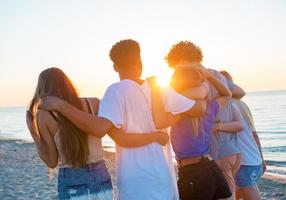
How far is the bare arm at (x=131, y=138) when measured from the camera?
338 cm

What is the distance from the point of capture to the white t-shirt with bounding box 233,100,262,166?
16.9 feet

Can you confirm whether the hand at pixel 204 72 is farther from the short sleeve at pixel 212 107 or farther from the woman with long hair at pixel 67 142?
the woman with long hair at pixel 67 142

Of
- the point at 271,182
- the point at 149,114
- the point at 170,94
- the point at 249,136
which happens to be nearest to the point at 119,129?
the point at 149,114

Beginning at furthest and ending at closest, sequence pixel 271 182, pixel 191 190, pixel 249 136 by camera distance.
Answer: pixel 271 182 → pixel 249 136 → pixel 191 190

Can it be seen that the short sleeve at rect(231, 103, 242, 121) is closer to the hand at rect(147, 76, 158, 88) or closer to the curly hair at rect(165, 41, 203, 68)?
the curly hair at rect(165, 41, 203, 68)

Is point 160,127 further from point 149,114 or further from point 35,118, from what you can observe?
point 35,118

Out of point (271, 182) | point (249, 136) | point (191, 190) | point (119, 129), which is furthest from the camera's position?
point (271, 182)

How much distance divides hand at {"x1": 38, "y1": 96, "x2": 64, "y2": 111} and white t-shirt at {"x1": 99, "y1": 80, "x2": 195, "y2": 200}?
0.31 metres

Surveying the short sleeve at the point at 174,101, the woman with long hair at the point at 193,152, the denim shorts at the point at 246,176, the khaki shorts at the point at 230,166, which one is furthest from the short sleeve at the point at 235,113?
the short sleeve at the point at 174,101

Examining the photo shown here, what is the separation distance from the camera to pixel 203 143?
3912 mm

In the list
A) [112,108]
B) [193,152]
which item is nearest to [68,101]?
[112,108]

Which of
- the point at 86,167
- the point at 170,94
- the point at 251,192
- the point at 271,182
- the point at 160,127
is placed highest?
the point at 170,94

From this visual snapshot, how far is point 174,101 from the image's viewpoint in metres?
3.56

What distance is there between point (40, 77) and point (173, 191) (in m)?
1.29
